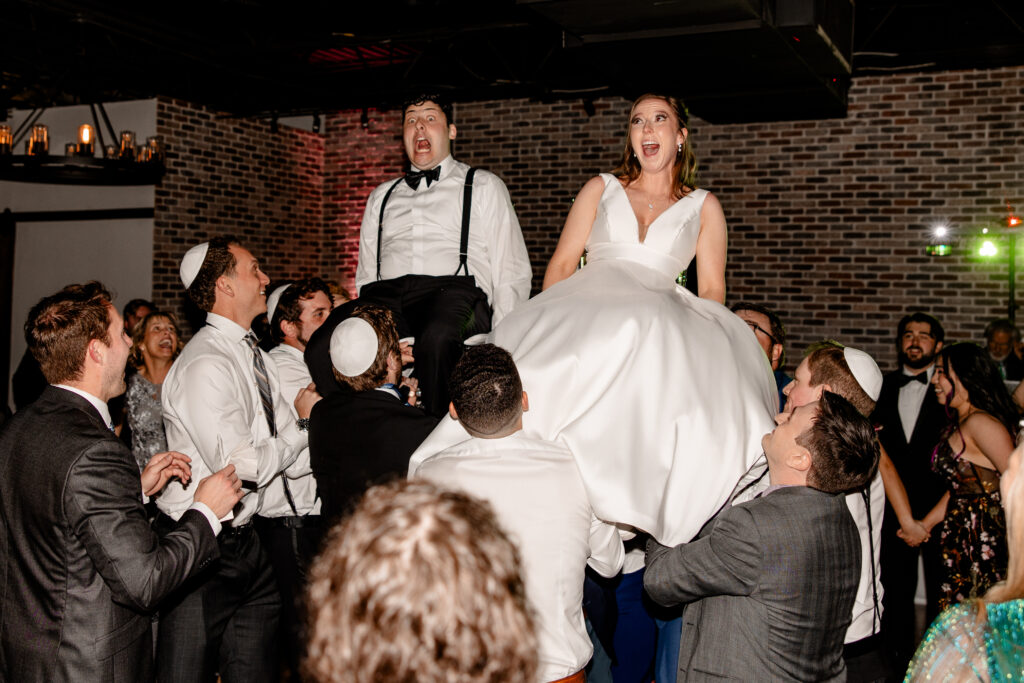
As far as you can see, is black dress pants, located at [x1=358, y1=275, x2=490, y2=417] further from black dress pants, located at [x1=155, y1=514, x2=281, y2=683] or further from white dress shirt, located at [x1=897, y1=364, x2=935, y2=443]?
white dress shirt, located at [x1=897, y1=364, x2=935, y2=443]

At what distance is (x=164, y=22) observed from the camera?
7.79 metres

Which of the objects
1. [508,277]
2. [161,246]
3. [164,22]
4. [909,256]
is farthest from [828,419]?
[161,246]

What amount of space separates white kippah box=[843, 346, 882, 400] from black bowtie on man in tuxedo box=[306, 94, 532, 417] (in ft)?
3.99

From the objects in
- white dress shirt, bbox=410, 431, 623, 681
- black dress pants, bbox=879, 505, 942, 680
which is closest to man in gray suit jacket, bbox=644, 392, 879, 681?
white dress shirt, bbox=410, 431, 623, 681

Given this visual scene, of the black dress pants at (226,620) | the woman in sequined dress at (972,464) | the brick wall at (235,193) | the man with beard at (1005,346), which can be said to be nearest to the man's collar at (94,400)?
the black dress pants at (226,620)

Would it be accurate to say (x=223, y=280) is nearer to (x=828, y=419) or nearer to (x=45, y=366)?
(x=45, y=366)

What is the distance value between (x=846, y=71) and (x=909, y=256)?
2.50 m

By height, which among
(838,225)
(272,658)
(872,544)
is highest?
(838,225)

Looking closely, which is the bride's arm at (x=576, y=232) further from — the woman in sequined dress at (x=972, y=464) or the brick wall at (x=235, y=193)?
the brick wall at (x=235, y=193)

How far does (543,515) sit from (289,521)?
5.04ft

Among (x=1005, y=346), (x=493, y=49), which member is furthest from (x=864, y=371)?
(x=493, y=49)

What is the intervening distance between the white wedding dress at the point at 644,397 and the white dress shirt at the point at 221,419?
0.75 meters

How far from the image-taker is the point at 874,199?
27.1ft

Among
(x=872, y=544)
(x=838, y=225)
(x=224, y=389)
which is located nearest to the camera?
(x=872, y=544)
